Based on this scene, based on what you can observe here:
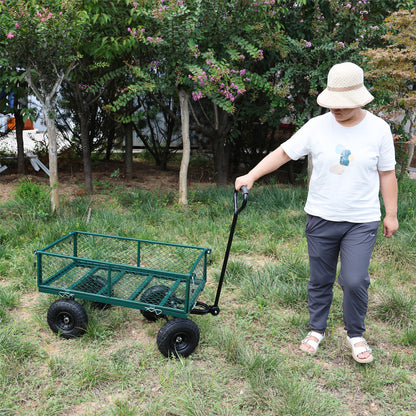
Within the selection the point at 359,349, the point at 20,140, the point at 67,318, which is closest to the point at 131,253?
the point at 67,318

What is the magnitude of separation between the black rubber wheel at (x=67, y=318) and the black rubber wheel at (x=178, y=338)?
0.58 meters

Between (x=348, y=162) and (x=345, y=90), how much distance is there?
413 millimetres

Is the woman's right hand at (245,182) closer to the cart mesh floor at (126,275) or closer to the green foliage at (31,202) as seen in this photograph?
the cart mesh floor at (126,275)

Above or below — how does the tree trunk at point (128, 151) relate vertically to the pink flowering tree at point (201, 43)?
below

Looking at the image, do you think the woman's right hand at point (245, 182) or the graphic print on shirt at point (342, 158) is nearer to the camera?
the graphic print on shirt at point (342, 158)

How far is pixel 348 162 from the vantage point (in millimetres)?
2771

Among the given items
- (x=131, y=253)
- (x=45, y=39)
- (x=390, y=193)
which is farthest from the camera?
(x=45, y=39)

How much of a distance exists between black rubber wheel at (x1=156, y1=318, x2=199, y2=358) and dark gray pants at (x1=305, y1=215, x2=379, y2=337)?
84cm

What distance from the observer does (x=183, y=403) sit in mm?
2629

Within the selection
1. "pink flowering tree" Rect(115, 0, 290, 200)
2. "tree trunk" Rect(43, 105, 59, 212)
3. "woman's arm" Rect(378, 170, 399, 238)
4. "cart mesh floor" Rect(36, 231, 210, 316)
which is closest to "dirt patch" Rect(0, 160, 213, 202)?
"tree trunk" Rect(43, 105, 59, 212)

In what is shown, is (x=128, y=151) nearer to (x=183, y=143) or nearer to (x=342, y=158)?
(x=183, y=143)

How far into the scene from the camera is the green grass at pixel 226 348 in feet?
8.85

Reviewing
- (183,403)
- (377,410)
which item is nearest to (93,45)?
(183,403)

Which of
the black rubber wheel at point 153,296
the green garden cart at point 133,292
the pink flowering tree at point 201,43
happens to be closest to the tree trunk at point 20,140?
the pink flowering tree at point 201,43
